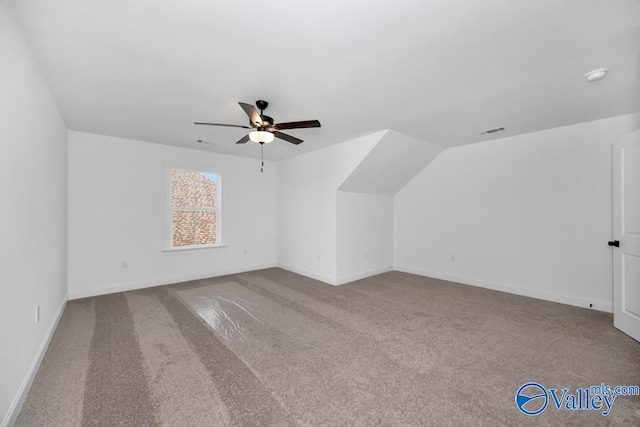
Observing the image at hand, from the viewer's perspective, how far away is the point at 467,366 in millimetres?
2195

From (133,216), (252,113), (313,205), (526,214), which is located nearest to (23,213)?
(252,113)

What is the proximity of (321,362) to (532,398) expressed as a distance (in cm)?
154

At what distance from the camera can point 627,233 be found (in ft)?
9.25

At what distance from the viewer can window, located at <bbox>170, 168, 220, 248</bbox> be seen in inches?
191

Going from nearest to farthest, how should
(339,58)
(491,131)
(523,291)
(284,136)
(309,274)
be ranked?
(339,58) < (284,136) < (491,131) < (523,291) < (309,274)

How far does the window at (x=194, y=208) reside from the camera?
486 centimetres

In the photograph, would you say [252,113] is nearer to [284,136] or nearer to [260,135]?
[260,135]

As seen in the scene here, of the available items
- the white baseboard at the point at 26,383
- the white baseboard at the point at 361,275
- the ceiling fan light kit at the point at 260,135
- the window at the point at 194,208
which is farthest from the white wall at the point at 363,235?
the white baseboard at the point at 26,383

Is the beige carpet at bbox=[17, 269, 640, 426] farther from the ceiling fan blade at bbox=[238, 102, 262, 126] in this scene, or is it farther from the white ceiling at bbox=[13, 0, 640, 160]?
the white ceiling at bbox=[13, 0, 640, 160]

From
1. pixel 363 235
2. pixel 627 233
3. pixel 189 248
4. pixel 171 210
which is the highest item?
pixel 171 210

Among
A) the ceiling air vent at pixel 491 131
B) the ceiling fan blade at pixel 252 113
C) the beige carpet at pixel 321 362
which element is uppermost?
the ceiling air vent at pixel 491 131

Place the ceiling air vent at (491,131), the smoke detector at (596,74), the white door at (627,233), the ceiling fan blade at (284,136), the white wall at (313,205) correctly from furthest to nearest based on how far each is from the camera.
A: the white wall at (313,205)
the ceiling air vent at (491,131)
the ceiling fan blade at (284,136)
the white door at (627,233)
the smoke detector at (596,74)

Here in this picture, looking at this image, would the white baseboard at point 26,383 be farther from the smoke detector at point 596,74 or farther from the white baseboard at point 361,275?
the smoke detector at point 596,74

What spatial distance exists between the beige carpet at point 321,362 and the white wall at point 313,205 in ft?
4.02
